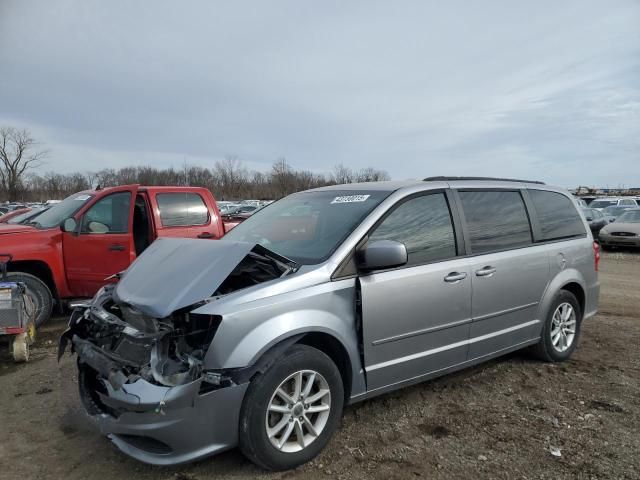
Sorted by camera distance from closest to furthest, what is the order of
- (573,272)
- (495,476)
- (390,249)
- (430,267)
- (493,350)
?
1. (495,476)
2. (390,249)
3. (430,267)
4. (493,350)
5. (573,272)

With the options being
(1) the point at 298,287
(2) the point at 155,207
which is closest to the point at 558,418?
(1) the point at 298,287

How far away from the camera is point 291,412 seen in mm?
2936

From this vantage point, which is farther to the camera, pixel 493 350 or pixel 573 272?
pixel 573 272

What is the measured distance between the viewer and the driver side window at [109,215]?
21.8 ft

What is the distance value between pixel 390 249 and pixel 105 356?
→ 195 centimetres

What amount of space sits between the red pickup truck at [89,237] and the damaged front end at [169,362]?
3.31 meters

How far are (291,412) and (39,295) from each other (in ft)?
15.6

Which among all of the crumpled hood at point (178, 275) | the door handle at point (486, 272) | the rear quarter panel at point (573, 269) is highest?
the crumpled hood at point (178, 275)

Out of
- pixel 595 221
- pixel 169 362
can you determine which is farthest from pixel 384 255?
pixel 595 221

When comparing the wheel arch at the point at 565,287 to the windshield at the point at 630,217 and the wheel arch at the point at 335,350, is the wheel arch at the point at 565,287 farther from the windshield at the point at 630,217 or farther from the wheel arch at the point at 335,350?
the windshield at the point at 630,217

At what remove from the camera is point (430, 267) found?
144 inches

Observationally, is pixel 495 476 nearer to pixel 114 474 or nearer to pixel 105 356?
pixel 114 474

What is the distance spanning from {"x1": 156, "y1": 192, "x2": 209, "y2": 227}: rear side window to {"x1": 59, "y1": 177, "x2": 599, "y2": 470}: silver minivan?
9.78ft

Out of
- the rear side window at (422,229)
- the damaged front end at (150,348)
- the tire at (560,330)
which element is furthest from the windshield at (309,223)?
the tire at (560,330)
